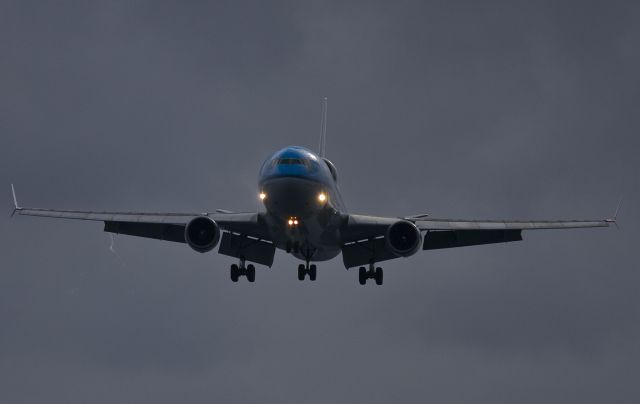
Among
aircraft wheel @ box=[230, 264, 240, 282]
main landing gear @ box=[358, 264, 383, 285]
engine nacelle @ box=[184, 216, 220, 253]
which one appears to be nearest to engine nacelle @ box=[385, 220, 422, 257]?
main landing gear @ box=[358, 264, 383, 285]

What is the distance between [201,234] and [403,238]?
9.55 meters

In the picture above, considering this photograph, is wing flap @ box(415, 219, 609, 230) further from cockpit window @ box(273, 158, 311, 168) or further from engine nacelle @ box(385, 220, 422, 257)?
cockpit window @ box(273, 158, 311, 168)

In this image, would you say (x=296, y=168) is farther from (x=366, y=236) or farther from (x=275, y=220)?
(x=366, y=236)

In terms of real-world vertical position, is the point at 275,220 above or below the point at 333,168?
below

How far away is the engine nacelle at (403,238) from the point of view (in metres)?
47.5

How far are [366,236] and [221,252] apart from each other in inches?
305

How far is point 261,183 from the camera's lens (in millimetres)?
44844

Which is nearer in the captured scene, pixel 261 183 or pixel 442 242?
pixel 261 183

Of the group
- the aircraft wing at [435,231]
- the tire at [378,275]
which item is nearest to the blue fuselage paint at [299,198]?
the aircraft wing at [435,231]

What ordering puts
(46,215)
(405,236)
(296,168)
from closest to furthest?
(296,168)
(405,236)
(46,215)

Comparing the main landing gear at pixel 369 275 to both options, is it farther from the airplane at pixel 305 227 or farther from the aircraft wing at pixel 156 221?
the aircraft wing at pixel 156 221

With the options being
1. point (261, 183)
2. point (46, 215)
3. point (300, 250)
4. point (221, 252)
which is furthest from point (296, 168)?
point (46, 215)

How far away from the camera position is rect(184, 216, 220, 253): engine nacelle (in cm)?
4678

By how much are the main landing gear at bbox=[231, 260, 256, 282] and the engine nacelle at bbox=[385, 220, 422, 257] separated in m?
8.27
